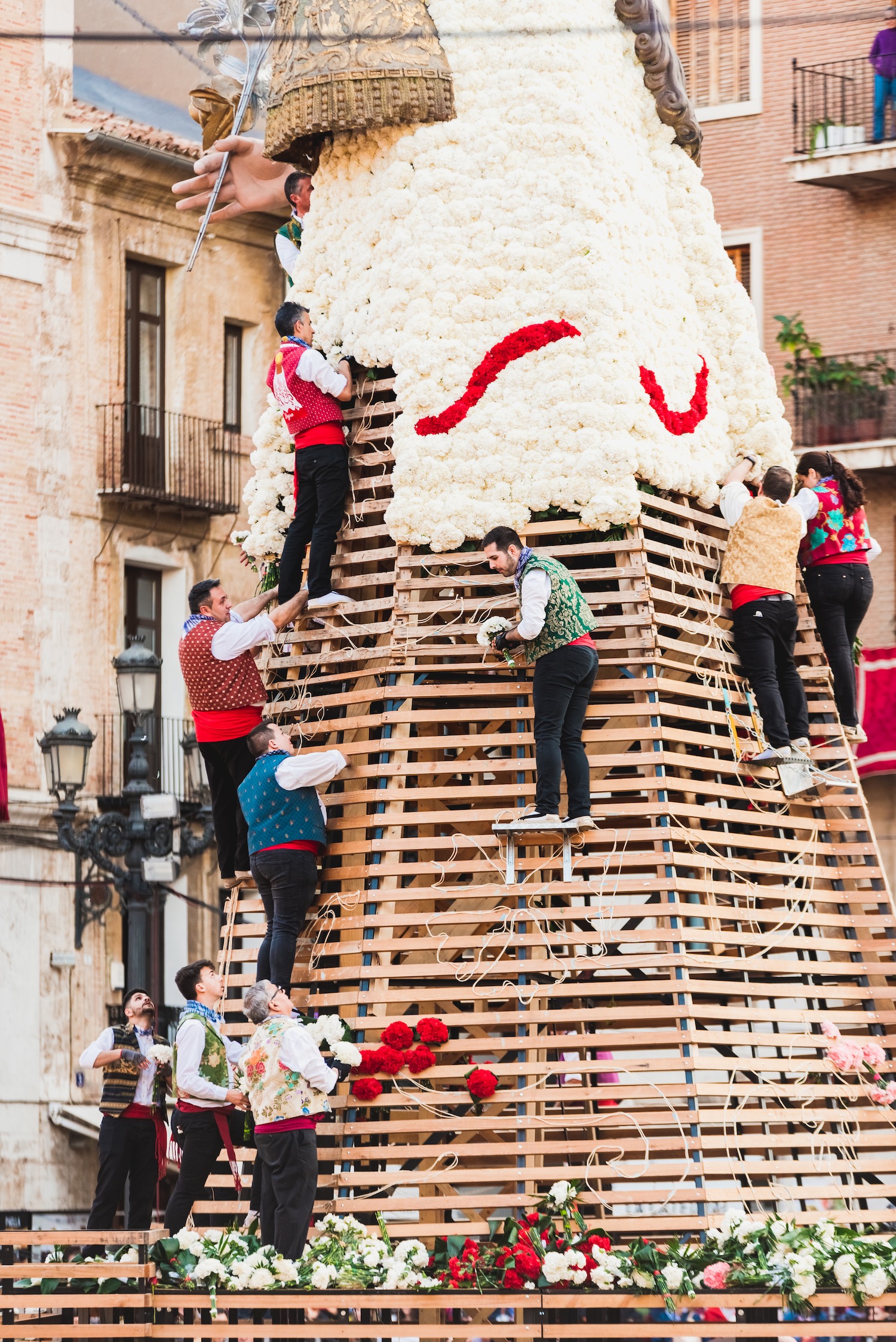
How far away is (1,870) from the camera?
23.3 meters

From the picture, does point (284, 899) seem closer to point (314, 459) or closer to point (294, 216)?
point (314, 459)

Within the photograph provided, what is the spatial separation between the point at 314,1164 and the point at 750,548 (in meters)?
4.57

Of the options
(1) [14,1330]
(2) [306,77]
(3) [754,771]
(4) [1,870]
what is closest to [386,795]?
(3) [754,771]

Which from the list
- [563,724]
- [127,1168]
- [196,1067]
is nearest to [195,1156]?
[196,1067]

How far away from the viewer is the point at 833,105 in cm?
2378

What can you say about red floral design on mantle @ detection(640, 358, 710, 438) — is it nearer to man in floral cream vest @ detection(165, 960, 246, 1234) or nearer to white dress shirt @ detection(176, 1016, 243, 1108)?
man in floral cream vest @ detection(165, 960, 246, 1234)

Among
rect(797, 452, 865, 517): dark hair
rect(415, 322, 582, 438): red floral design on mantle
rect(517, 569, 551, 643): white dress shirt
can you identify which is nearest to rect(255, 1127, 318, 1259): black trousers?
rect(517, 569, 551, 643): white dress shirt

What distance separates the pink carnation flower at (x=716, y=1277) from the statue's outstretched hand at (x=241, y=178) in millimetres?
7760

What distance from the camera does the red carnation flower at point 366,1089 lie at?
37.4ft

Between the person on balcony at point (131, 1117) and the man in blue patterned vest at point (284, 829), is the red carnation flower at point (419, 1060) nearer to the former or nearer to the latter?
the man in blue patterned vest at point (284, 829)

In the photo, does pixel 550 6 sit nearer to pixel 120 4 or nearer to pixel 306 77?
pixel 306 77

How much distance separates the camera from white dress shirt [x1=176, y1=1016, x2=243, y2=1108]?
11578 millimetres

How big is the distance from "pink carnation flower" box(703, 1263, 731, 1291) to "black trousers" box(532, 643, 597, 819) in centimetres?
263

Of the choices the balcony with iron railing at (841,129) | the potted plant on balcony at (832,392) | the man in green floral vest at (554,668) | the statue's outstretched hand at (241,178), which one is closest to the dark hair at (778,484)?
the man in green floral vest at (554,668)
